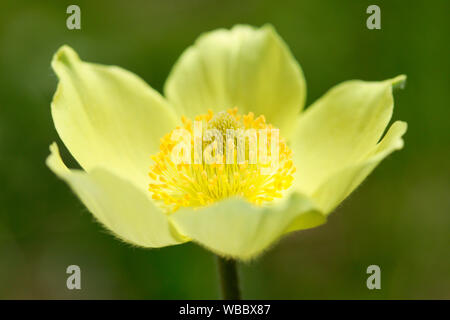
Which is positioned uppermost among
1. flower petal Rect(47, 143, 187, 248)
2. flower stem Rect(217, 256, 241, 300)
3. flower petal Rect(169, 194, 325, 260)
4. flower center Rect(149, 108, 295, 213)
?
flower center Rect(149, 108, 295, 213)

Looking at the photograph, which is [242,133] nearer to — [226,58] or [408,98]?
[226,58]

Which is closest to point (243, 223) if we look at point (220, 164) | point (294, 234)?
point (220, 164)

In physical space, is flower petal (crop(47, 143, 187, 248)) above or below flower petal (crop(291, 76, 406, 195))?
below

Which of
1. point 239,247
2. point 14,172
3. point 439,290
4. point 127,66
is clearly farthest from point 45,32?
point 439,290

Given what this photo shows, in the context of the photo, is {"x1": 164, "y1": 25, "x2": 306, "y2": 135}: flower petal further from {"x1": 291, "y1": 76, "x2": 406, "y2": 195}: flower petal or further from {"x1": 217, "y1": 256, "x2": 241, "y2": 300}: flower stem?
{"x1": 217, "y1": 256, "x2": 241, "y2": 300}: flower stem

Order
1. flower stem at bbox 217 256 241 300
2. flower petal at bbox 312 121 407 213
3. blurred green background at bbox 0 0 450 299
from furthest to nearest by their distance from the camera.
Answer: blurred green background at bbox 0 0 450 299 → flower stem at bbox 217 256 241 300 → flower petal at bbox 312 121 407 213

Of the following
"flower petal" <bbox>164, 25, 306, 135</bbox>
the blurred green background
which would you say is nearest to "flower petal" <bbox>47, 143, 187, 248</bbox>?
"flower petal" <bbox>164, 25, 306, 135</bbox>
